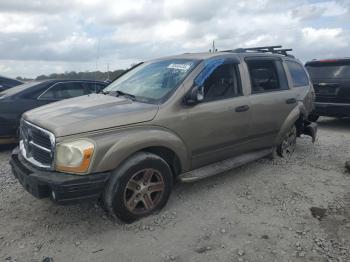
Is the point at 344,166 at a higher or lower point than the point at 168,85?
lower

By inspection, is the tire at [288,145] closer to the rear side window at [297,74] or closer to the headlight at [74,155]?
the rear side window at [297,74]

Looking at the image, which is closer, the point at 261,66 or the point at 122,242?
the point at 122,242

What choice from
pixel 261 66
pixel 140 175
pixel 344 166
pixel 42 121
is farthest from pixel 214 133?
pixel 344 166

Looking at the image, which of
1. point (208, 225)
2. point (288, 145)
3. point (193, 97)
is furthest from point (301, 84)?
point (208, 225)

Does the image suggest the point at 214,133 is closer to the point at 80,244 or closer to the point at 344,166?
the point at 80,244

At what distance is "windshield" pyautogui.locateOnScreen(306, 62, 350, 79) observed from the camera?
8741 millimetres

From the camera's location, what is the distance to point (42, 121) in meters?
3.84

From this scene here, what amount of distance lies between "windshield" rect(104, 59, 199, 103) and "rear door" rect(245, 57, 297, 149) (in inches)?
43.4

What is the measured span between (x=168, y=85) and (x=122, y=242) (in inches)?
74.9

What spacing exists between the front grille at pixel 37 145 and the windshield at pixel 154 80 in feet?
3.91

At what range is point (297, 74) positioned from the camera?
6305mm

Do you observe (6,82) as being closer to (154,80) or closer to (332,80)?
(154,80)

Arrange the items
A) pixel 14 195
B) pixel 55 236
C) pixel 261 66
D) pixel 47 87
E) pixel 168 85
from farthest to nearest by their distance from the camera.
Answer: pixel 47 87, pixel 261 66, pixel 14 195, pixel 168 85, pixel 55 236

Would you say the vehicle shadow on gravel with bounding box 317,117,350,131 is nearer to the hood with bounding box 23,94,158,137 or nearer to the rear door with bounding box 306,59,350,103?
the rear door with bounding box 306,59,350,103
